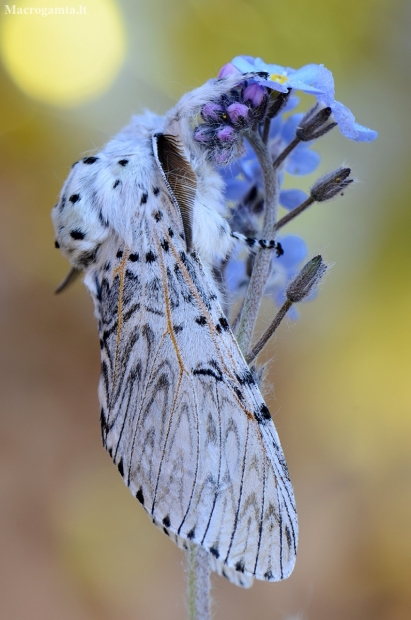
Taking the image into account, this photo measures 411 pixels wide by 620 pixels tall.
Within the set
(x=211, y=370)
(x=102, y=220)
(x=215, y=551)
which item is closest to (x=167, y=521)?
(x=215, y=551)

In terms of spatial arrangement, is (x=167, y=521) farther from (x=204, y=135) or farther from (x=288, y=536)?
(x=204, y=135)

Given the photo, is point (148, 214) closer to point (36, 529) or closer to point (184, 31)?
point (36, 529)

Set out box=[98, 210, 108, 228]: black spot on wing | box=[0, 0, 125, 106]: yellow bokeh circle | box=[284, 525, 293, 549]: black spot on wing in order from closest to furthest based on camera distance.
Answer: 1. box=[284, 525, 293, 549]: black spot on wing
2. box=[98, 210, 108, 228]: black spot on wing
3. box=[0, 0, 125, 106]: yellow bokeh circle

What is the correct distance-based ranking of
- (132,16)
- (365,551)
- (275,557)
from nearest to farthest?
(275,557) < (365,551) < (132,16)

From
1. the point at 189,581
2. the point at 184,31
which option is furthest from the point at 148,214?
the point at 184,31

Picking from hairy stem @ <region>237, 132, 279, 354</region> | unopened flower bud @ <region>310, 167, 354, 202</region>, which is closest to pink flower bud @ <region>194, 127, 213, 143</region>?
hairy stem @ <region>237, 132, 279, 354</region>

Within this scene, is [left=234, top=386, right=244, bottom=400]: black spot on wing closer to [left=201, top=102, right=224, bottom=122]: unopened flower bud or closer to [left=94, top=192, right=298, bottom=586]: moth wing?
[left=94, top=192, right=298, bottom=586]: moth wing

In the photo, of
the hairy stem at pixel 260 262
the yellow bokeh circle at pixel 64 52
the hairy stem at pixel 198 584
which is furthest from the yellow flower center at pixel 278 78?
the yellow bokeh circle at pixel 64 52
